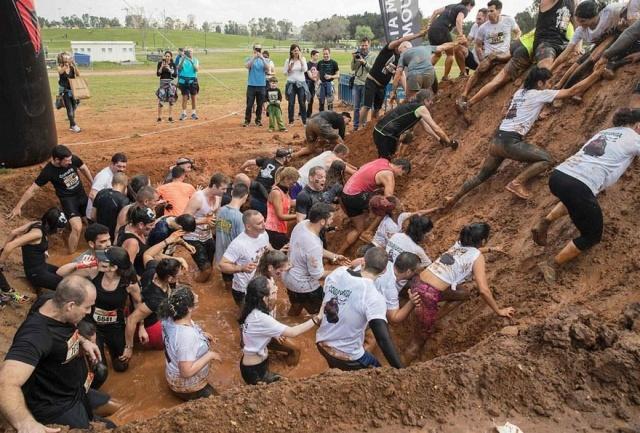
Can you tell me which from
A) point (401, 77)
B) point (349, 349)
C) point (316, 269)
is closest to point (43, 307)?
point (349, 349)

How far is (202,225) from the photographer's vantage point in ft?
22.8

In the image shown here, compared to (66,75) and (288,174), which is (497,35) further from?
(66,75)

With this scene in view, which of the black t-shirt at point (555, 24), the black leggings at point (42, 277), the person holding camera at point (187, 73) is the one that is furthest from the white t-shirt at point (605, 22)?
the person holding camera at point (187, 73)

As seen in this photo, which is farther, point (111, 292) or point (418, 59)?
point (418, 59)

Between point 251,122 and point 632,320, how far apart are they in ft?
39.1

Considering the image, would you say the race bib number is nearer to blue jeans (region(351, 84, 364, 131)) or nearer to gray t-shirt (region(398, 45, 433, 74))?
gray t-shirt (region(398, 45, 433, 74))

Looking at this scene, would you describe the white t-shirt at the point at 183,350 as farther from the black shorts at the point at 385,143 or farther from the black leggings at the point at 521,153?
the black shorts at the point at 385,143

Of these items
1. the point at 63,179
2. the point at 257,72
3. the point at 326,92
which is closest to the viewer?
the point at 63,179

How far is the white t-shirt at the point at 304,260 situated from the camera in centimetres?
554

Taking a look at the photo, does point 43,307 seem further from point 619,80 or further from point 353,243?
point 619,80

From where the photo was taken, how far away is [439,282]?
491 centimetres

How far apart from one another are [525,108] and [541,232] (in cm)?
153

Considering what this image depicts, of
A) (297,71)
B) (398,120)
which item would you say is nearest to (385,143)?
(398,120)

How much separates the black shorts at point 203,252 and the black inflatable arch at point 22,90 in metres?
4.78
